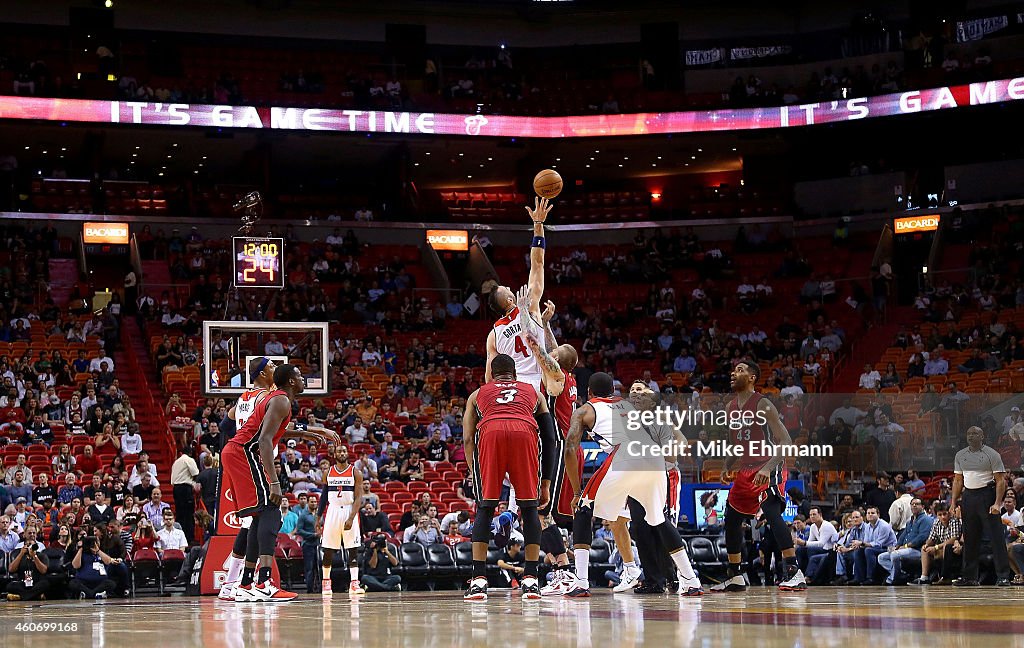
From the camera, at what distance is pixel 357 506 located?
1656 centimetres

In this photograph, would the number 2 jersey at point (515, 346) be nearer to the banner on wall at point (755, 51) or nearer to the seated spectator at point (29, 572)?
the seated spectator at point (29, 572)

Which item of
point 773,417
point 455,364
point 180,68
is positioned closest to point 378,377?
point 455,364

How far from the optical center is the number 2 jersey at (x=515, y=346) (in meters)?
11.3

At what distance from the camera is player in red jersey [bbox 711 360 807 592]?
1171cm

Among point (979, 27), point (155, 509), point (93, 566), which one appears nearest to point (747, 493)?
point (93, 566)

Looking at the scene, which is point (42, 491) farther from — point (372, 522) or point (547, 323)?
point (547, 323)

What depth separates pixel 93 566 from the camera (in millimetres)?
16281

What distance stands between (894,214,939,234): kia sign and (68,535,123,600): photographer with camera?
24.6 metres

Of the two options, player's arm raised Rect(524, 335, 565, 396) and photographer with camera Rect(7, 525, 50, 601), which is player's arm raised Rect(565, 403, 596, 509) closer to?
player's arm raised Rect(524, 335, 565, 396)

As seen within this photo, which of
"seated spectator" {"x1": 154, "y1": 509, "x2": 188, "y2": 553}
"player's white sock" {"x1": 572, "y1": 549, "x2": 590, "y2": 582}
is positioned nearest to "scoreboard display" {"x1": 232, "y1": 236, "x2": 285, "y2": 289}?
"seated spectator" {"x1": 154, "y1": 509, "x2": 188, "y2": 553}

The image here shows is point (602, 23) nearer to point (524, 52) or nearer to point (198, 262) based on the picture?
point (524, 52)

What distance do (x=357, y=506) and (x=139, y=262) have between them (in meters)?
18.4

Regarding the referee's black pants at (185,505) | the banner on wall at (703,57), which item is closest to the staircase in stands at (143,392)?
the referee's black pants at (185,505)

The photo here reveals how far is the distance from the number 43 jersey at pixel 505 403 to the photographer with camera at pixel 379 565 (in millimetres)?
7479
